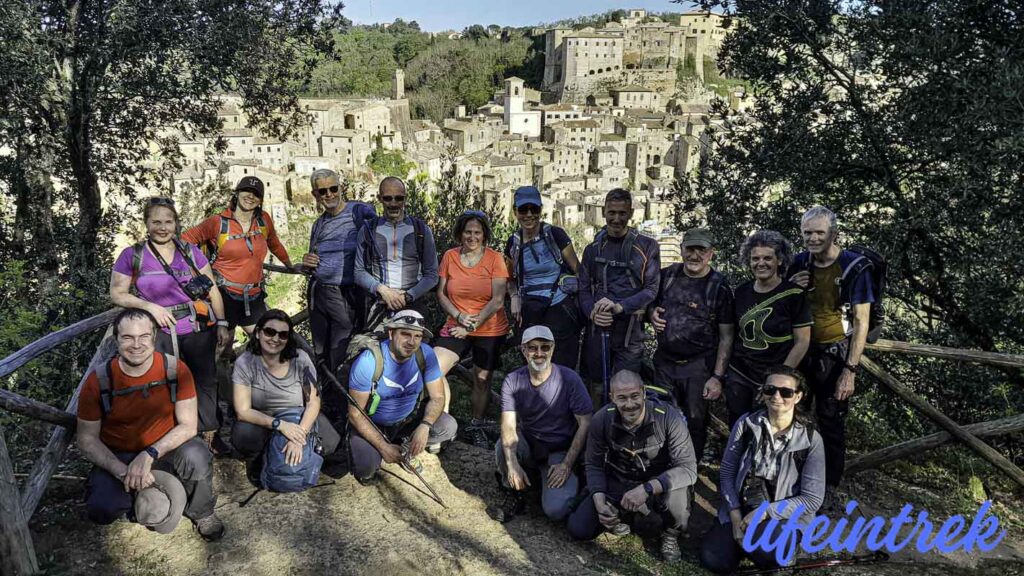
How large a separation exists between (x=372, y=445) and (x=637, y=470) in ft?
6.07

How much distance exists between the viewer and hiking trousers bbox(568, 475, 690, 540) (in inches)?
164

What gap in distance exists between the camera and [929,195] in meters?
5.19

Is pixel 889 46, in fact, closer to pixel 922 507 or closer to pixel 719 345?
pixel 719 345

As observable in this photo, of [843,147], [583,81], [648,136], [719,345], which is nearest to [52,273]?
[719,345]

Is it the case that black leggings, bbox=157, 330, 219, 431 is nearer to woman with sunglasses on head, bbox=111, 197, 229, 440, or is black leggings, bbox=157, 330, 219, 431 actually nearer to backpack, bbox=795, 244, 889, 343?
woman with sunglasses on head, bbox=111, 197, 229, 440

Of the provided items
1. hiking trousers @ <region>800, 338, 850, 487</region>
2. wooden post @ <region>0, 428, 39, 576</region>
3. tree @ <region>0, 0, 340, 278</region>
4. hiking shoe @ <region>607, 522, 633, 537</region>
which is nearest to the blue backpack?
wooden post @ <region>0, 428, 39, 576</region>

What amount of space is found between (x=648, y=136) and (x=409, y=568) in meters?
64.6

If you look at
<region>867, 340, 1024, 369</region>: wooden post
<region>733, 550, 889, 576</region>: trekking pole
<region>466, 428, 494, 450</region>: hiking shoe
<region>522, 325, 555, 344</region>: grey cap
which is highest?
<region>522, 325, 555, 344</region>: grey cap

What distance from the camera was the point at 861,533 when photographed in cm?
444

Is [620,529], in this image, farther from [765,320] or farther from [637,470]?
[765,320]

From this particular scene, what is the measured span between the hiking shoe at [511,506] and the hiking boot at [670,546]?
39.6 inches

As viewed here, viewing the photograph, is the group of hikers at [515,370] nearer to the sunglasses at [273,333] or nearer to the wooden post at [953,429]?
the sunglasses at [273,333]

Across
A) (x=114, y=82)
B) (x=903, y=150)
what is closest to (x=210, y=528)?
(x=114, y=82)

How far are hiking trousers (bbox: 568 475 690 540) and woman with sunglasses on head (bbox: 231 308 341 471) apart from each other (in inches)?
75.5
